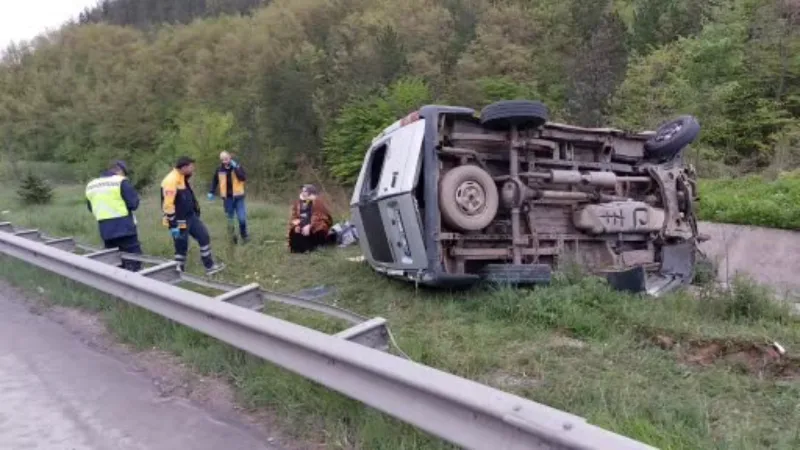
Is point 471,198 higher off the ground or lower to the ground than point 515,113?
lower

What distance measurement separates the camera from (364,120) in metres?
36.3

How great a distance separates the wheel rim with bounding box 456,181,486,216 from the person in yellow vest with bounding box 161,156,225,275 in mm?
3433

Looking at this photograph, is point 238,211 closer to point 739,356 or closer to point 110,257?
point 110,257

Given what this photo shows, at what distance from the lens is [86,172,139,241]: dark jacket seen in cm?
825

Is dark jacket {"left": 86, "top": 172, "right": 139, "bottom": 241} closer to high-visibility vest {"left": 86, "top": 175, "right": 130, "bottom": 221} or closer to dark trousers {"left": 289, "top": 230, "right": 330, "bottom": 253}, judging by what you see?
high-visibility vest {"left": 86, "top": 175, "right": 130, "bottom": 221}

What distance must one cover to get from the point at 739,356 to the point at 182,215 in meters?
6.11

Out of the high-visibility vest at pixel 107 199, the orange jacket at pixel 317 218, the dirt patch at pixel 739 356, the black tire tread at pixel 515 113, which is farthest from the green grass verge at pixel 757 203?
the high-visibility vest at pixel 107 199

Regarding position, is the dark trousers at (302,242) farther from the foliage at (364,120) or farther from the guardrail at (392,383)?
the foliage at (364,120)

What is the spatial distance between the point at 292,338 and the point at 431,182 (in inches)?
111

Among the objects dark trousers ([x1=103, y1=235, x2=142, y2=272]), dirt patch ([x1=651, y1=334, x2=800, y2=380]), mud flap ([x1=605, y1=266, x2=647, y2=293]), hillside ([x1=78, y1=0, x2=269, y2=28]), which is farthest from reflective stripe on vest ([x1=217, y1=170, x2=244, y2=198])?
hillside ([x1=78, y1=0, x2=269, y2=28])

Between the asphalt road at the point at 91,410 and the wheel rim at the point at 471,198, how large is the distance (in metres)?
2.90

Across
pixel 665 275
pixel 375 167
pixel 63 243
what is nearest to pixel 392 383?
pixel 375 167

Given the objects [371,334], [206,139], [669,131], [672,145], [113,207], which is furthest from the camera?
[206,139]

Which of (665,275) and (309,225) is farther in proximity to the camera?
(309,225)
